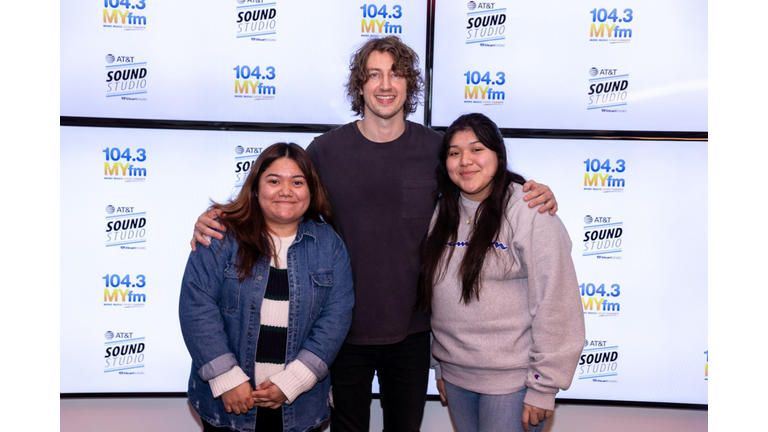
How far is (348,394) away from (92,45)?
1991 mm

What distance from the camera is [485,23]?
94.9 inches

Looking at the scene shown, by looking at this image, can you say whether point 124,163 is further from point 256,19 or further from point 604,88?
point 604,88

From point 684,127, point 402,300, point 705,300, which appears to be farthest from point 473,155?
point 705,300

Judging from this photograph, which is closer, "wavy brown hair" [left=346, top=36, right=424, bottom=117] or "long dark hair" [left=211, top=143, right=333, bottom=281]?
"long dark hair" [left=211, top=143, right=333, bottom=281]

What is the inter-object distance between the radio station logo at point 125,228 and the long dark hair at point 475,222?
144 cm

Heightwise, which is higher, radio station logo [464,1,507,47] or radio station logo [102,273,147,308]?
radio station logo [464,1,507,47]

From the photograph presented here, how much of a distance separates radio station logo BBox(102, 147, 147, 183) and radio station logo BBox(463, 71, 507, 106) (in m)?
1.58

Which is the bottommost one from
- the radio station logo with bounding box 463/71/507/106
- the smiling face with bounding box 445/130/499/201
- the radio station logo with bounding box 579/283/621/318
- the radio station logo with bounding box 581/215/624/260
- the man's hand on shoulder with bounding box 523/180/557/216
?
the radio station logo with bounding box 579/283/621/318

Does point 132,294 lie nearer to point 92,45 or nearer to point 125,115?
point 125,115

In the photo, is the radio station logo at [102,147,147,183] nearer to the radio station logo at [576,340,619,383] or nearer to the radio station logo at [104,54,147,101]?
the radio station logo at [104,54,147,101]

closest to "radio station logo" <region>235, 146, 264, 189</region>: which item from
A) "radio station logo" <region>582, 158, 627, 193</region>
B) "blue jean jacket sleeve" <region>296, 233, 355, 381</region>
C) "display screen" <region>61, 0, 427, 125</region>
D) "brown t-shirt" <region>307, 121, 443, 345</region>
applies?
"display screen" <region>61, 0, 427, 125</region>

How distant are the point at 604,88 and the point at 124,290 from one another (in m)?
2.51

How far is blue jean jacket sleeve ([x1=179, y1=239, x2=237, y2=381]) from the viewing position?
1.59 meters

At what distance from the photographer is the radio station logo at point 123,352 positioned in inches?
95.4
